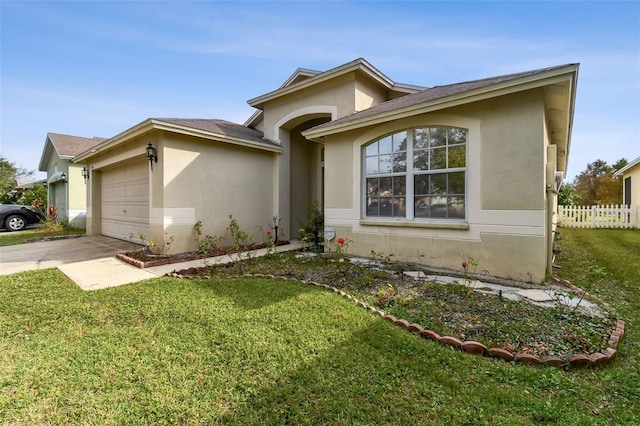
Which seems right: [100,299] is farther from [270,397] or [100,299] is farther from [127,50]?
[127,50]

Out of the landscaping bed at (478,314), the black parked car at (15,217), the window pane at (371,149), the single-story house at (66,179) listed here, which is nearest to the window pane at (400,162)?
the window pane at (371,149)

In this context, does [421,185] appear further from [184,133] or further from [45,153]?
[45,153]

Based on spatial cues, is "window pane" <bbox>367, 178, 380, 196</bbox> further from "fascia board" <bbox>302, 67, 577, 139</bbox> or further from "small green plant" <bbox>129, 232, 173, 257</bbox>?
"small green plant" <bbox>129, 232, 173, 257</bbox>

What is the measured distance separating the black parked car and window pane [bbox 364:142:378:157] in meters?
18.3

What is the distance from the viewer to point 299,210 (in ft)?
35.0

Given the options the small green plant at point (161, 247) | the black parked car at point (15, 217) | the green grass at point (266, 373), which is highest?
the black parked car at point (15, 217)

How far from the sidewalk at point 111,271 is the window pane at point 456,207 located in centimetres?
512

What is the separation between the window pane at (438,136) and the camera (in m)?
5.70

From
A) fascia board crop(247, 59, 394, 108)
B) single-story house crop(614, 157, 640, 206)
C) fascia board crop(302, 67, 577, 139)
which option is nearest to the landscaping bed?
fascia board crop(302, 67, 577, 139)

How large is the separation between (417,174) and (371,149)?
136 centimetres

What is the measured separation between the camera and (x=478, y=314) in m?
3.50

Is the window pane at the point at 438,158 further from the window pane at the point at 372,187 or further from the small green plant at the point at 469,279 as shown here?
the small green plant at the point at 469,279

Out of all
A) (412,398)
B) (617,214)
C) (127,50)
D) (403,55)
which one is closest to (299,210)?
(403,55)

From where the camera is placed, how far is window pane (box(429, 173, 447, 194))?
18.7 feet
